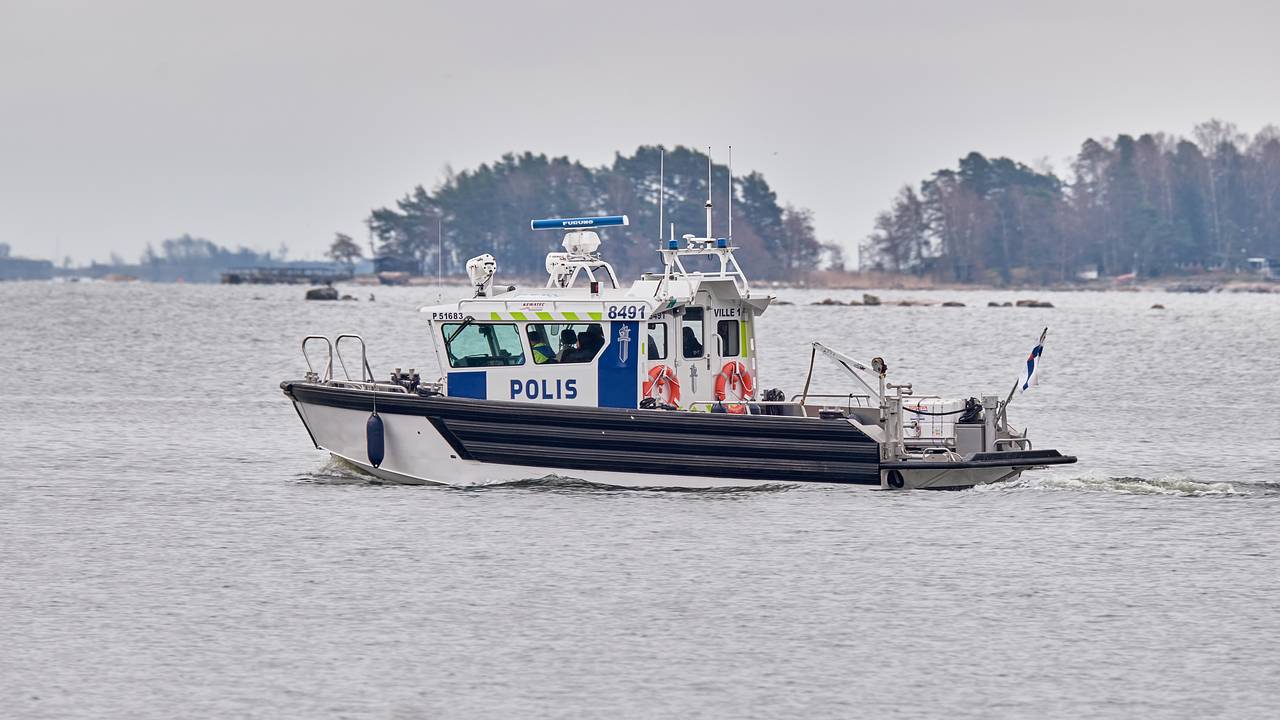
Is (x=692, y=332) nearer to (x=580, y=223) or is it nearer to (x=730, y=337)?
(x=730, y=337)

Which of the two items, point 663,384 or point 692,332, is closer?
point 663,384

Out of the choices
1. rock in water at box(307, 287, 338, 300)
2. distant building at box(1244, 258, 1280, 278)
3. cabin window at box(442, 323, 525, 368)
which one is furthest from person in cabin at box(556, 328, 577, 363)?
distant building at box(1244, 258, 1280, 278)

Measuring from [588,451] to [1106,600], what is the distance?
6.95 meters

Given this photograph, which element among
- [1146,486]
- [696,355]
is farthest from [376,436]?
[1146,486]

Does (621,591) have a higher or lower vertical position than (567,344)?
lower

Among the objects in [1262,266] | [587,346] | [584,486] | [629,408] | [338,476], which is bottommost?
[338,476]

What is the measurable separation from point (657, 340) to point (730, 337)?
1.28 meters

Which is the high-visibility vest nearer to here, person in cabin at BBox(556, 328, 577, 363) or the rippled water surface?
person in cabin at BBox(556, 328, 577, 363)

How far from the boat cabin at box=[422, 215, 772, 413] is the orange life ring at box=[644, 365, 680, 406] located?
0.5 inches

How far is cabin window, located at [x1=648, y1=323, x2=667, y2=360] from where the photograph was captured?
2244 cm

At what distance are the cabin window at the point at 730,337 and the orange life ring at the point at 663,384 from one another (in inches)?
42.1

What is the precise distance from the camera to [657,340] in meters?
22.5

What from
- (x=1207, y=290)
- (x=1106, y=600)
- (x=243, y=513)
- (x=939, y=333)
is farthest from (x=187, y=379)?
(x=1207, y=290)

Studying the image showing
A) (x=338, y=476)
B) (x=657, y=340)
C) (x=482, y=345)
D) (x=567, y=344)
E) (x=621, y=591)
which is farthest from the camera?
(x=338, y=476)
